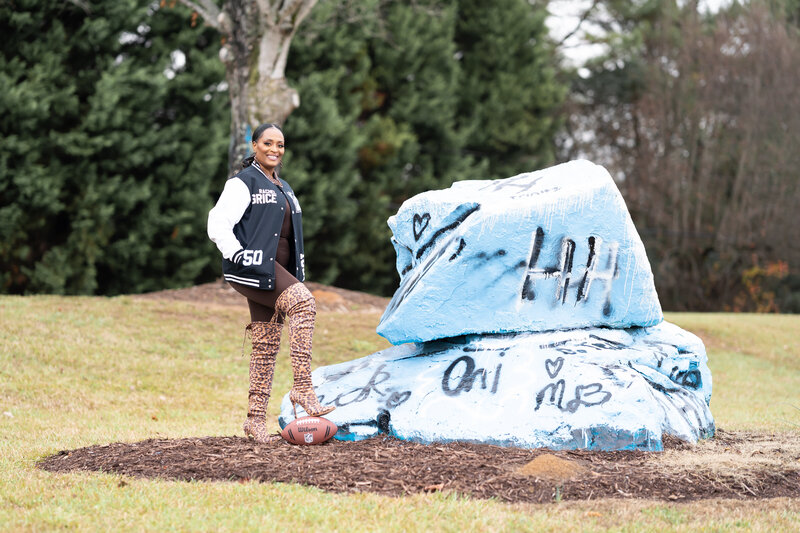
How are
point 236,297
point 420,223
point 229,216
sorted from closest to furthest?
point 229,216 → point 420,223 → point 236,297

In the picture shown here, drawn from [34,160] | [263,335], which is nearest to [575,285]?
[263,335]

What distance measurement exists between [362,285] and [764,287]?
11.6m

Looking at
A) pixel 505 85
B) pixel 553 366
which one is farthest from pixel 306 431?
pixel 505 85

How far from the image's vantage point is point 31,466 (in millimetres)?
5336

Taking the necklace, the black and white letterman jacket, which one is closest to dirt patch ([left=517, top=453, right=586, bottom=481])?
the black and white letterman jacket

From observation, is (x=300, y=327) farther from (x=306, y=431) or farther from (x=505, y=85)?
(x=505, y=85)

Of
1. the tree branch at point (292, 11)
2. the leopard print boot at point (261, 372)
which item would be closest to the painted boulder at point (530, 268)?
the leopard print boot at point (261, 372)

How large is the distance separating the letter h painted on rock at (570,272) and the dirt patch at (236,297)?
25.8 ft

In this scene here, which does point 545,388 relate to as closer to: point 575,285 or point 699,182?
point 575,285

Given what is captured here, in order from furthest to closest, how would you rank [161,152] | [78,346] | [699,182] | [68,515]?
1. [699,182]
2. [161,152]
3. [78,346]
4. [68,515]

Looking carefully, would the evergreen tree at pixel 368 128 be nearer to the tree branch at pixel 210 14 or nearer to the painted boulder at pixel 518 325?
the tree branch at pixel 210 14

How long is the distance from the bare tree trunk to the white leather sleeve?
790 cm

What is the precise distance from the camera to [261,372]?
18.3ft

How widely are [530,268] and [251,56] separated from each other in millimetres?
8682
